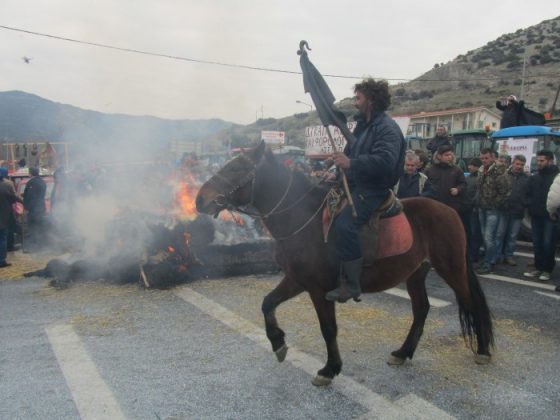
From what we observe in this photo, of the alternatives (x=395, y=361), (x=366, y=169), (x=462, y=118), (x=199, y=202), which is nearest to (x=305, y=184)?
(x=366, y=169)

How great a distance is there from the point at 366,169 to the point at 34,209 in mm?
11105

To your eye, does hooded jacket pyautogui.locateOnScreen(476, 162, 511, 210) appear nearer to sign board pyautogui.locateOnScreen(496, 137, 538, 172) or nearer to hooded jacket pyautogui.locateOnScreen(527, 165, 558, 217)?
hooded jacket pyautogui.locateOnScreen(527, 165, 558, 217)

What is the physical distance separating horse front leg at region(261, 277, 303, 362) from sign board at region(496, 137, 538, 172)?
10.8 meters

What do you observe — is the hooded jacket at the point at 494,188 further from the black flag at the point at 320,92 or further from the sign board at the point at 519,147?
the black flag at the point at 320,92

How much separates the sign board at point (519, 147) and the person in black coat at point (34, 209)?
1392 centimetres

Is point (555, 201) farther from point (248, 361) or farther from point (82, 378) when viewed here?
point (82, 378)

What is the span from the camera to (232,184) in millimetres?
3887

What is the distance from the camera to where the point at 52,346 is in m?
4.87

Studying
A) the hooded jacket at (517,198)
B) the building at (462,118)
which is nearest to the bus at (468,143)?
the hooded jacket at (517,198)

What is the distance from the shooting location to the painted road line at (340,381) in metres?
3.39

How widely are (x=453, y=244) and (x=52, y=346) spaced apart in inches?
184

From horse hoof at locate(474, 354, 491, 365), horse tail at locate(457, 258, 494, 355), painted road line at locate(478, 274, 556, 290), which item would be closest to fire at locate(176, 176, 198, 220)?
horse tail at locate(457, 258, 494, 355)

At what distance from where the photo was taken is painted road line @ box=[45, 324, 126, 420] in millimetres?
3475

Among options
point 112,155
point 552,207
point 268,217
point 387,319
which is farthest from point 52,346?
point 112,155
